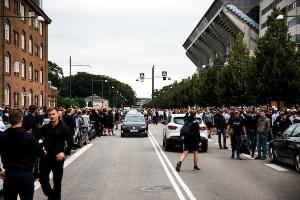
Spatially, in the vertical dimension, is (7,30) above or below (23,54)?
above

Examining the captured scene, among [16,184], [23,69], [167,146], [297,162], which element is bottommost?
[167,146]

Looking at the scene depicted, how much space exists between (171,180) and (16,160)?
641 cm

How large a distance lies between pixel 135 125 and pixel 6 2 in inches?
800

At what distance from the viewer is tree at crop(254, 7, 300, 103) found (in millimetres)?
37312

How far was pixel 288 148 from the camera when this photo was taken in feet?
47.1

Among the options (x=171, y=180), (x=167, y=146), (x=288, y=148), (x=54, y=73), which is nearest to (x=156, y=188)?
(x=171, y=180)

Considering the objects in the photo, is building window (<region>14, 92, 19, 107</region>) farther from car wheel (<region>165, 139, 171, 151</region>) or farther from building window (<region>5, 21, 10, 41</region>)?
car wheel (<region>165, 139, 171, 151</region>)

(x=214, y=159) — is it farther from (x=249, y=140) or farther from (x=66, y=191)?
(x=66, y=191)

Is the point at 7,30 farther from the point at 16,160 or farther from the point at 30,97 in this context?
Answer: the point at 16,160

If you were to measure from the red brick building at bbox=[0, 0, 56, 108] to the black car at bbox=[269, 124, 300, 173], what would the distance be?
92.3ft

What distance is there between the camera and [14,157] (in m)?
6.06

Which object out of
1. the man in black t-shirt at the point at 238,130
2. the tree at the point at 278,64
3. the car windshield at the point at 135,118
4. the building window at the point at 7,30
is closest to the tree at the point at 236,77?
the tree at the point at 278,64

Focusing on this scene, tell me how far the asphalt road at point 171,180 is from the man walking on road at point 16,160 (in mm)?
3494

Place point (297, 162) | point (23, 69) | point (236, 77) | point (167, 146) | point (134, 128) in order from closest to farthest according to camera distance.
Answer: point (297, 162) < point (167, 146) < point (134, 128) < point (236, 77) < point (23, 69)
